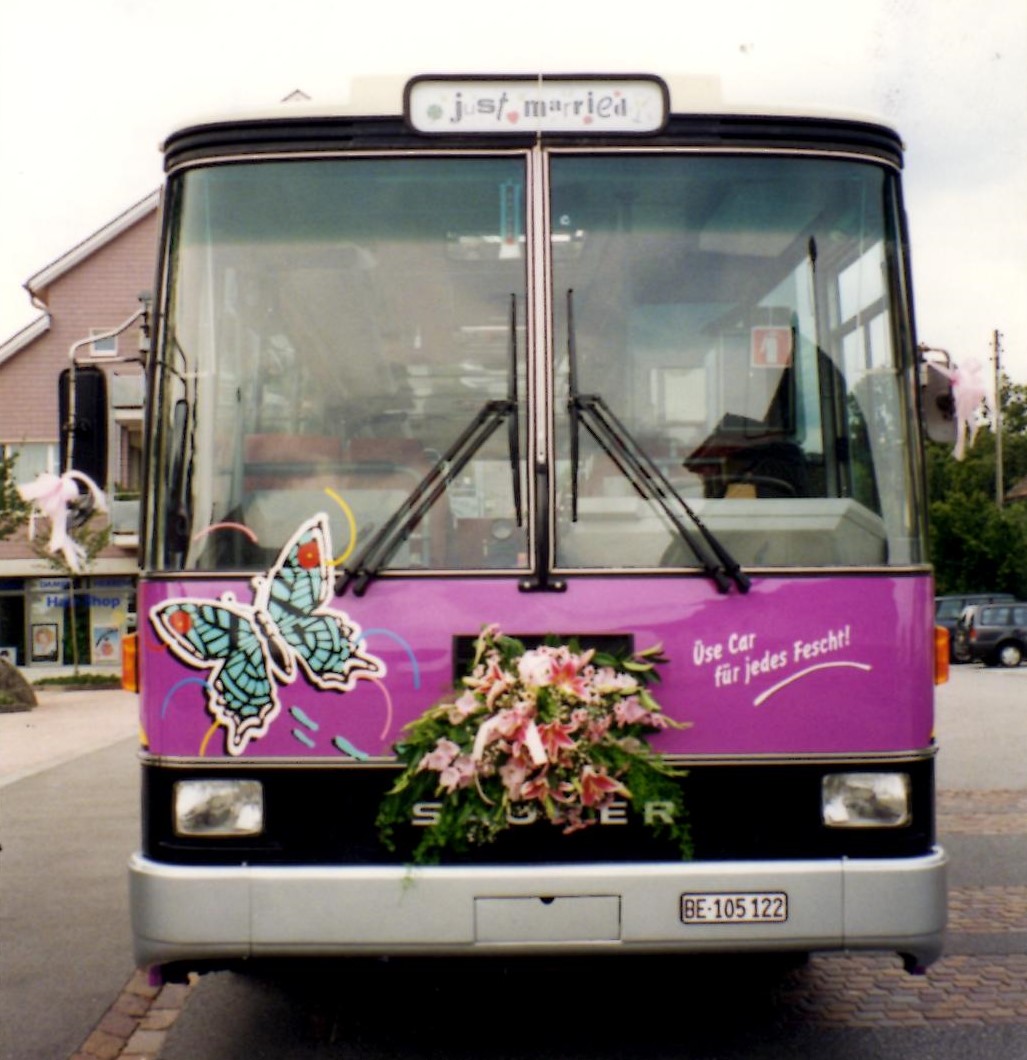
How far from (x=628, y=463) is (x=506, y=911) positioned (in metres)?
1.39

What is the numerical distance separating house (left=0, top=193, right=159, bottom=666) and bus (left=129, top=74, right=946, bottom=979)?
38.4 m

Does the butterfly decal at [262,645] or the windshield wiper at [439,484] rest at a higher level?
the windshield wiper at [439,484]

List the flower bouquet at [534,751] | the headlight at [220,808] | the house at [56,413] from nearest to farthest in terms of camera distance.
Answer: the flower bouquet at [534,751]
the headlight at [220,808]
the house at [56,413]

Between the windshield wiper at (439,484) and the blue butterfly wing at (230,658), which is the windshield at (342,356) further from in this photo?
the blue butterfly wing at (230,658)

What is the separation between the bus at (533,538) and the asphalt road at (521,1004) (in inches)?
18.3

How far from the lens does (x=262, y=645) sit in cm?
473

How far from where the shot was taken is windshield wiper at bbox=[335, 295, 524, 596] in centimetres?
475

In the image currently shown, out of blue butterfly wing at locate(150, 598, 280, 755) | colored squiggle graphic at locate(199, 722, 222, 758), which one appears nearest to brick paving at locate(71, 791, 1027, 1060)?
colored squiggle graphic at locate(199, 722, 222, 758)

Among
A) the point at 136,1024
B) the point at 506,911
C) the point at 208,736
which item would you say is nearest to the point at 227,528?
the point at 208,736

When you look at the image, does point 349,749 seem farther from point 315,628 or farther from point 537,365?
→ point 537,365

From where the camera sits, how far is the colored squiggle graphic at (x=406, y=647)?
4699 mm

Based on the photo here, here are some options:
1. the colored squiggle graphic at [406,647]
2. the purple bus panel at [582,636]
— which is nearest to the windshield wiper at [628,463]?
the purple bus panel at [582,636]

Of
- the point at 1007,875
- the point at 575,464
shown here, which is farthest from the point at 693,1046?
the point at 1007,875

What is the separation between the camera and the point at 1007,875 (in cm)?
894
